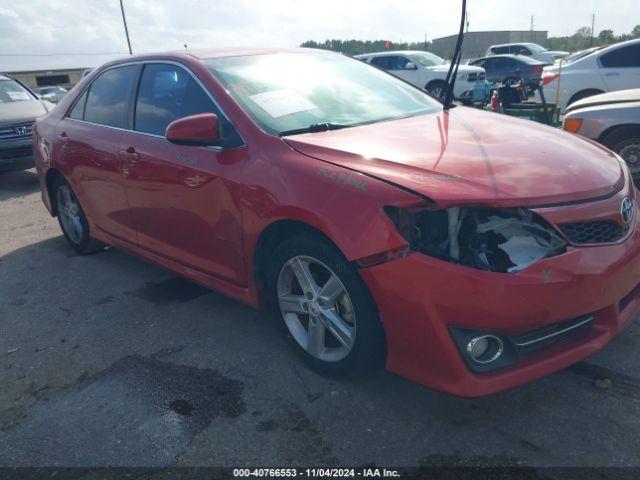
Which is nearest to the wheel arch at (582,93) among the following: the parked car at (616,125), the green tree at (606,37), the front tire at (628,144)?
the parked car at (616,125)

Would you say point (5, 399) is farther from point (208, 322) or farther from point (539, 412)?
point (539, 412)

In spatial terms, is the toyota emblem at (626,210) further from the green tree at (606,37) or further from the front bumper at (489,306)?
the green tree at (606,37)

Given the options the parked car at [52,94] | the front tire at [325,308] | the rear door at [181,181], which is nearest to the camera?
the front tire at [325,308]

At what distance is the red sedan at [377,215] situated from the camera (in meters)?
2.22

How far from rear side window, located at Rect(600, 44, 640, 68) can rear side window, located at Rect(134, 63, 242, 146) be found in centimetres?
844

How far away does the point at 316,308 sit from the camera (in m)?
2.73

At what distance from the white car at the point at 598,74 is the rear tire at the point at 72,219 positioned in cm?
850

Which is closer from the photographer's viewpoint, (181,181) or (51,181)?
(181,181)

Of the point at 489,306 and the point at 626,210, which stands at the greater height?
the point at 626,210

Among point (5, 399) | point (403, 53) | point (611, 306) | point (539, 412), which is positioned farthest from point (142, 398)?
point (403, 53)

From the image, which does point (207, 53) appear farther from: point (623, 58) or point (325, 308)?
point (623, 58)

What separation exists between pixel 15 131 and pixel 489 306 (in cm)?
859

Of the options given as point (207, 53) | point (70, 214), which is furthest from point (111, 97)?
point (70, 214)

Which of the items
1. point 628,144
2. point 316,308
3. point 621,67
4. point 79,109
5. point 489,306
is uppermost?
point 79,109
